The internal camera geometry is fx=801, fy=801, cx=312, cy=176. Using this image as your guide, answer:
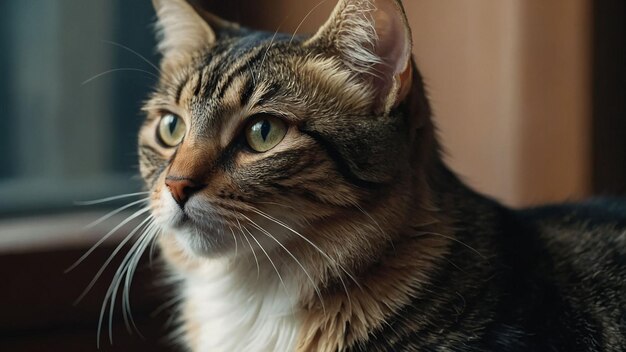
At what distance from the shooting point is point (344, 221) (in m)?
0.98

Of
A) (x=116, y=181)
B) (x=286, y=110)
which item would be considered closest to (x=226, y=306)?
(x=286, y=110)

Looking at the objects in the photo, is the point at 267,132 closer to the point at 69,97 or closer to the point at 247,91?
the point at 247,91

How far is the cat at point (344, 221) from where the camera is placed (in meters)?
0.94

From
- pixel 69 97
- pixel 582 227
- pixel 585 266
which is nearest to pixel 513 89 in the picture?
pixel 582 227

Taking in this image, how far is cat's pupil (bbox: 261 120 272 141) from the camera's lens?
972mm

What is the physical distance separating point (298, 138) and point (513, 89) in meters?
0.66

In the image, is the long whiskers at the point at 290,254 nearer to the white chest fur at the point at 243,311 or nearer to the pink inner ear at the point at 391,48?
the white chest fur at the point at 243,311

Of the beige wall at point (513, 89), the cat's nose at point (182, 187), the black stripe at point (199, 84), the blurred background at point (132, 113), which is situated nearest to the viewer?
the cat's nose at point (182, 187)

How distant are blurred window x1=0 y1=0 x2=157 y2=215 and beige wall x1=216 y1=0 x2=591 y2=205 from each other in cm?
25

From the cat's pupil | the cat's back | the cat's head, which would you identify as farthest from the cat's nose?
the cat's back

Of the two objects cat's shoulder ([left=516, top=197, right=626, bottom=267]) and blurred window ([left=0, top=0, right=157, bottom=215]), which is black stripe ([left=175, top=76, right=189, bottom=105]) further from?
cat's shoulder ([left=516, top=197, right=626, bottom=267])

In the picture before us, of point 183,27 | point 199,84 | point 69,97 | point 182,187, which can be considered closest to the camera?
point 182,187

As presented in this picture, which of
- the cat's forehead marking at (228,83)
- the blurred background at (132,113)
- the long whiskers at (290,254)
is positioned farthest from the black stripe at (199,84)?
the blurred background at (132,113)

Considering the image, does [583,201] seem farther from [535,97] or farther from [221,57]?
[221,57]
